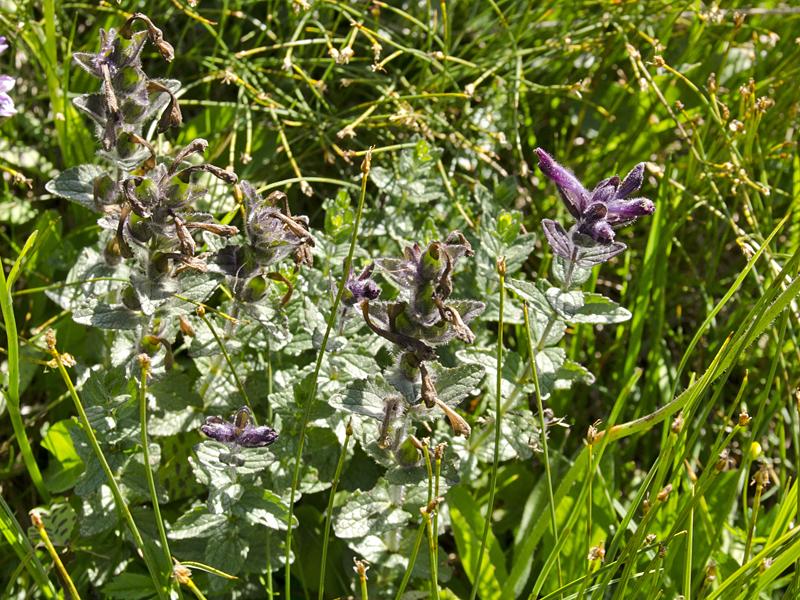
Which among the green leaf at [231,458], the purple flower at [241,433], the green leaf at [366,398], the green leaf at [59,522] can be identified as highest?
the green leaf at [366,398]

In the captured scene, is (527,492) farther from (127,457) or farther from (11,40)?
(11,40)

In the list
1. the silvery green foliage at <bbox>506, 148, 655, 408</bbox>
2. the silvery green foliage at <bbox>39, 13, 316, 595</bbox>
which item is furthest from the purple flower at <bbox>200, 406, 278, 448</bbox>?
the silvery green foliage at <bbox>506, 148, 655, 408</bbox>

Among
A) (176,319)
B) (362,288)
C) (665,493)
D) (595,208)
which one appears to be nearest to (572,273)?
(595,208)

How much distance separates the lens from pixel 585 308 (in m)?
1.71

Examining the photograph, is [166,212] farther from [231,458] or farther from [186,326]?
[231,458]

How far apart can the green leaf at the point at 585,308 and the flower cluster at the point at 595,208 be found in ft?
0.37

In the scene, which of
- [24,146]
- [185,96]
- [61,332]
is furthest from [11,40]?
[61,332]

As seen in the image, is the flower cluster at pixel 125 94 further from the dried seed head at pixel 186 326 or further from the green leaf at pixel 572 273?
the green leaf at pixel 572 273

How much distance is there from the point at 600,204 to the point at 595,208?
0.01 meters

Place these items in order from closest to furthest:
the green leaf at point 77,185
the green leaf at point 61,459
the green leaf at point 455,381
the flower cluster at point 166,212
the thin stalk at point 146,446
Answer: the thin stalk at point 146,446
the flower cluster at point 166,212
the green leaf at point 455,381
the green leaf at point 77,185
the green leaf at point 61,459

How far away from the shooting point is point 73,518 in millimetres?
1726

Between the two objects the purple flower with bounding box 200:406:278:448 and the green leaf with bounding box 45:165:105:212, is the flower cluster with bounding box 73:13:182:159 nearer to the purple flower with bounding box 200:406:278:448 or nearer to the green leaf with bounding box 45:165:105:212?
the green leaf with bounding box 45:165:105:212

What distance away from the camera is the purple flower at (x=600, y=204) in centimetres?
148

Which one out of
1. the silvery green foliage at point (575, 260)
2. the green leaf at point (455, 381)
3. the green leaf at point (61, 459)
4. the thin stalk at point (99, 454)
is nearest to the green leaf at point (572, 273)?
the silvery green foliage at point (575, 260)
